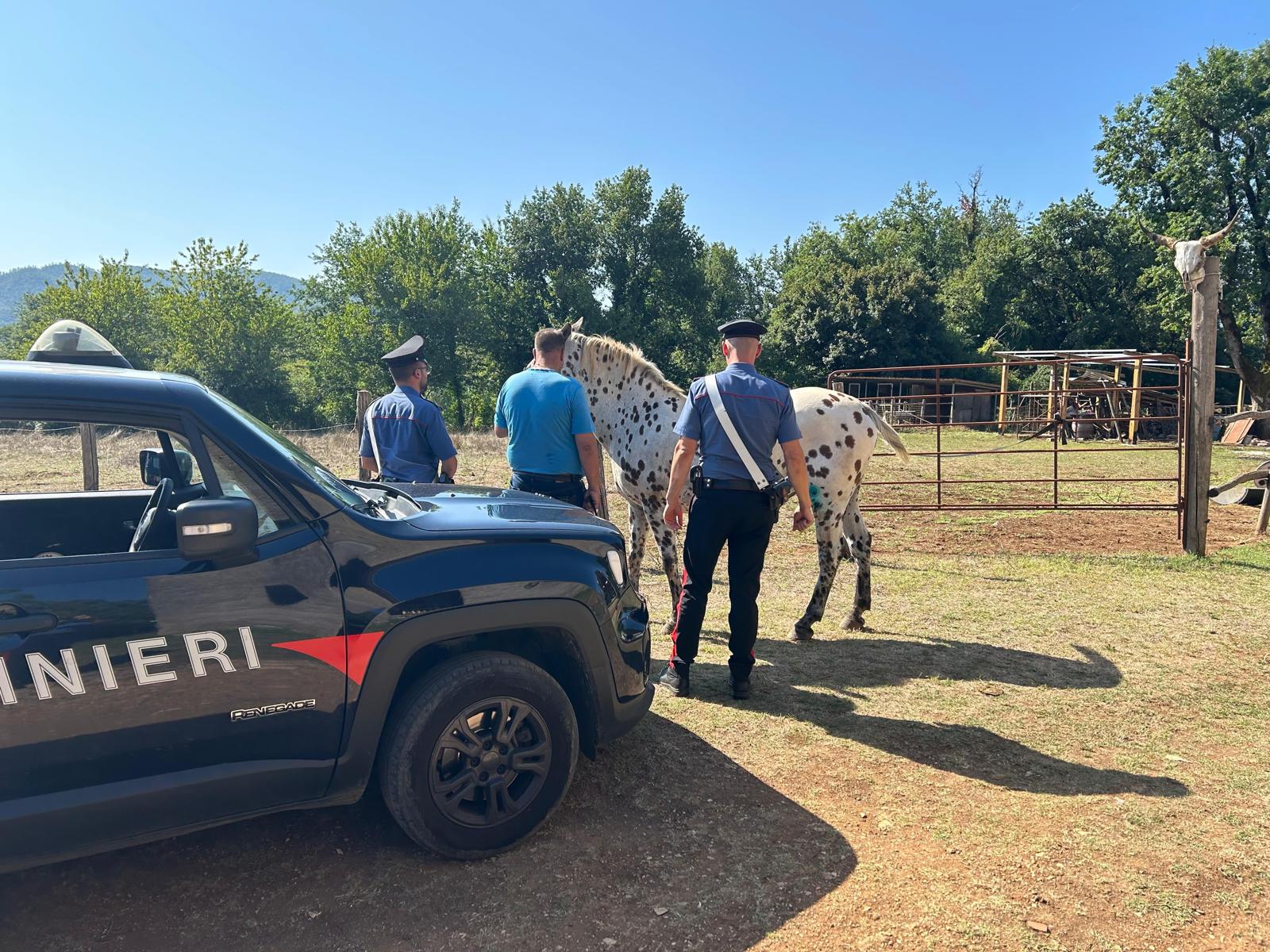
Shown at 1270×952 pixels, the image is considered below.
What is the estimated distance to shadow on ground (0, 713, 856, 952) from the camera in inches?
95.9

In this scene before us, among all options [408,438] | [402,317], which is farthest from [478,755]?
[402,317]

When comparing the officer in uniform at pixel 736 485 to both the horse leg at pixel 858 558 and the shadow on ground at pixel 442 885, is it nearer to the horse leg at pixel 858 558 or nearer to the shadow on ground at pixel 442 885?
the shadow on ground at pixel 442 885

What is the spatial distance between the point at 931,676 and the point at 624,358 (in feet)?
10.6

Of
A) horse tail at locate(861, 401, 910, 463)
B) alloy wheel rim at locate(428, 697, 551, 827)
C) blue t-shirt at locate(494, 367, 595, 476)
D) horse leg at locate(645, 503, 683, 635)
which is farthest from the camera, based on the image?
horse tail at locate(861, 401, 910, 463)

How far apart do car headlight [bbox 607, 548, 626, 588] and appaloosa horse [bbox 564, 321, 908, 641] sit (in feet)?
7.76

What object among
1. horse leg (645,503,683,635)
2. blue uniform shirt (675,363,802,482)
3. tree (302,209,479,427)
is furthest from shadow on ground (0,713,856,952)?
tree (302,209,479,427)

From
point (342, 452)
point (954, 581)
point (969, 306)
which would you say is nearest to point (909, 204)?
point (969, 306)

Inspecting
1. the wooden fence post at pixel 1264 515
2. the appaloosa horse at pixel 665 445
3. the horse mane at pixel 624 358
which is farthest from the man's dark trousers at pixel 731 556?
the wooden fence post at pixel 1264 515

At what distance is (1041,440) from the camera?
26.1 metres

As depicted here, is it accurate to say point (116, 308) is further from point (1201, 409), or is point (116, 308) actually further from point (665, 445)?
point (1201, 409)

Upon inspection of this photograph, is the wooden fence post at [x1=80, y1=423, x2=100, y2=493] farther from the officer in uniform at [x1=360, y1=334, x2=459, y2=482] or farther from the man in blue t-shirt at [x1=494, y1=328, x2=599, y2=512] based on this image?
the man in blue t-shirt at [x1=494, y1=328, x2=599, y2=512]

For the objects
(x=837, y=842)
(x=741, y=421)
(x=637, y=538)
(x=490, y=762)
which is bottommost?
(x=837, y=842)

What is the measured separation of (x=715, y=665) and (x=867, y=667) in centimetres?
103

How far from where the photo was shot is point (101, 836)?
2184mm
